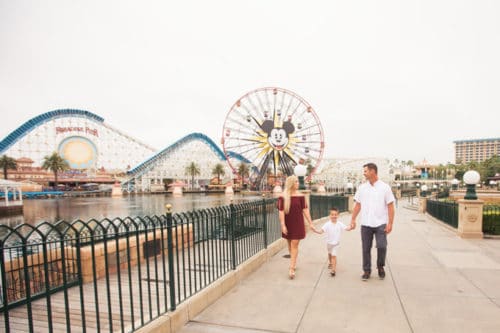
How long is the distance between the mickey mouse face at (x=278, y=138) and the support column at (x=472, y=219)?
25.7 m

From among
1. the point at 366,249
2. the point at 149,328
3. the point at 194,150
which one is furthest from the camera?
the point at 194,150

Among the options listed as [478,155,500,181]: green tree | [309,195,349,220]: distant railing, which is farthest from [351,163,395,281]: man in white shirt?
[478,155,500,181]: green tree

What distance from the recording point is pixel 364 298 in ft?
14.4

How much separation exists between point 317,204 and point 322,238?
4982 mm

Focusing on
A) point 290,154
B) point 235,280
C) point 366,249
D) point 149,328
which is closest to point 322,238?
point 366,249

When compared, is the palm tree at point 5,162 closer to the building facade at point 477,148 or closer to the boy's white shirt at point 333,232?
the boy's white shirt at point 333,232

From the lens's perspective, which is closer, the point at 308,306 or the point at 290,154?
the point at 308,306

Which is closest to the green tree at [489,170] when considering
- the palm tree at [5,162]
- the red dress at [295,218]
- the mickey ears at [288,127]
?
the mickey ears at [288,127]

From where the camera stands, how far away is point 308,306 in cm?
416

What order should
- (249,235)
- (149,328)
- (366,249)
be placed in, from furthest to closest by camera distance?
(249,235), (366,249), (149,328)

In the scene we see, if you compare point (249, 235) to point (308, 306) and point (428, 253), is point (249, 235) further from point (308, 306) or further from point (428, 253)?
point (428, 253)

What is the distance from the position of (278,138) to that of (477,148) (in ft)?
637

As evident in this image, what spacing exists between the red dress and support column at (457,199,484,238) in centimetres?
648

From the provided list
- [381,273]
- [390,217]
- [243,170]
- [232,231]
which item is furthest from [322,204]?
[243,170]
